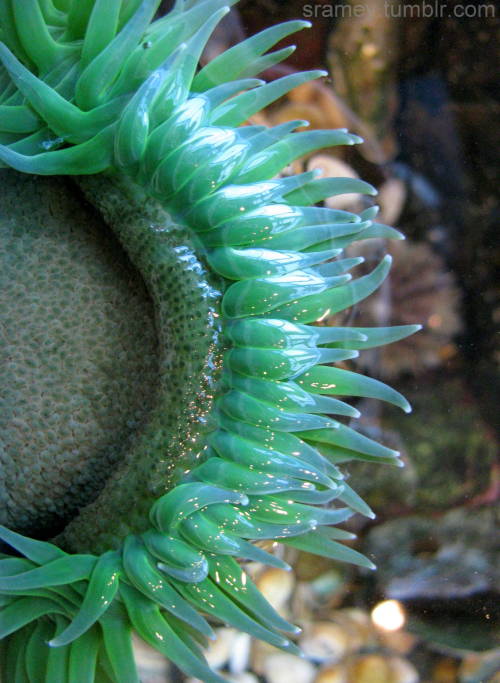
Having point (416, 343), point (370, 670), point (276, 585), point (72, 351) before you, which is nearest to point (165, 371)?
point (72, 351)

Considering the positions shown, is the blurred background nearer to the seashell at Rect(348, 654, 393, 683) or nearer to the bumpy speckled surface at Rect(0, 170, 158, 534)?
the seashell at Rect(348, 654, 393, 683)

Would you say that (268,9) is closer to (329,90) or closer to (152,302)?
(329,90)

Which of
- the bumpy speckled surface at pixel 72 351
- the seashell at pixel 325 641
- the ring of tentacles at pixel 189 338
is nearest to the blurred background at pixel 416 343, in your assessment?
the seashell at pixel 325 641

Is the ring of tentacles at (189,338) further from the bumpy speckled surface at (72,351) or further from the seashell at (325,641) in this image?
the seashell at (325,641)

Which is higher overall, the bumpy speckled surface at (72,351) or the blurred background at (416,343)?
the bumpy speckled surface at (72,351)

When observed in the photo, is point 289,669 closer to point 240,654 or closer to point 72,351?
point 240,654

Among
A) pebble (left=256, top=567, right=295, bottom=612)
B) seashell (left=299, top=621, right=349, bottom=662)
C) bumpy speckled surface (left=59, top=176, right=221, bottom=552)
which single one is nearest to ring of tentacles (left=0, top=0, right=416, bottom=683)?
bumpy speckled surface (left=59, top=176, right=221, bottom=552)
